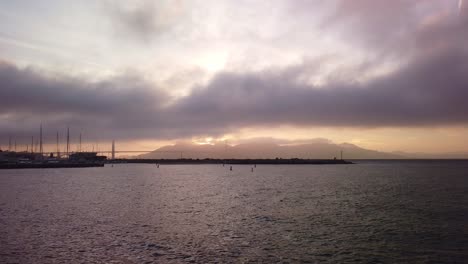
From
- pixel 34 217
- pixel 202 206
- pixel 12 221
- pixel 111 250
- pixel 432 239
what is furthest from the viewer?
pixel 202 206

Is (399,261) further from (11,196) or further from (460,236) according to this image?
(11,196)

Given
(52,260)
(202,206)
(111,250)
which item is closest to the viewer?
(52,260)

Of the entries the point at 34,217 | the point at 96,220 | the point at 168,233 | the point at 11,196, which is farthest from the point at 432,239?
the point at 11,196

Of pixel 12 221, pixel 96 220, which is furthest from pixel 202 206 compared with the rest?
pixel 12 221

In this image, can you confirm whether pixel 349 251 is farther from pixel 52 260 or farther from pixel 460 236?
pixel 52 260

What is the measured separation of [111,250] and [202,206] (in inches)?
1184

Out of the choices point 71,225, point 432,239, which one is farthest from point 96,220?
point 432,239

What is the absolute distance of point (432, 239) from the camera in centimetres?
3538

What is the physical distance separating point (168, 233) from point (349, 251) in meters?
17.4

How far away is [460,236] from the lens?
36375mm

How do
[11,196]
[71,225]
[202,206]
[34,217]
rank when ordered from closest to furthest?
[71,225], [34,217], [202,206], [11,196]

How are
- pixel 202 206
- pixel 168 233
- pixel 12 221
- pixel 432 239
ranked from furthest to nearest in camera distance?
pixel 202 206 < pixel 12 221 < pixel 168 233 < pixel 432 239

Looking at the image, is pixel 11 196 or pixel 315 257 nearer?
pixel 315 257

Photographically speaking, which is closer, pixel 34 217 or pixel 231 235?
pixel 231 235
